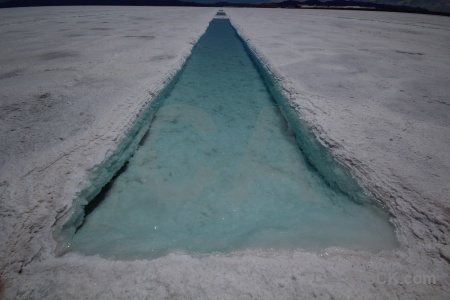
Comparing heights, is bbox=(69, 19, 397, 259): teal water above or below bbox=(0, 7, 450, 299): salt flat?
below

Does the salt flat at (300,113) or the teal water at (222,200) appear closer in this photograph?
the salt flat at (300,113)

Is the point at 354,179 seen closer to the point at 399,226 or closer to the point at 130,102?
the point at 399,226

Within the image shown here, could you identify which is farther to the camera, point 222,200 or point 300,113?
point 300,113

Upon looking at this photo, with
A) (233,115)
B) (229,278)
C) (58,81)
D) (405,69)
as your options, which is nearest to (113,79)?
(58,81)

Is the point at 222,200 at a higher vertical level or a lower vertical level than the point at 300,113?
lower
